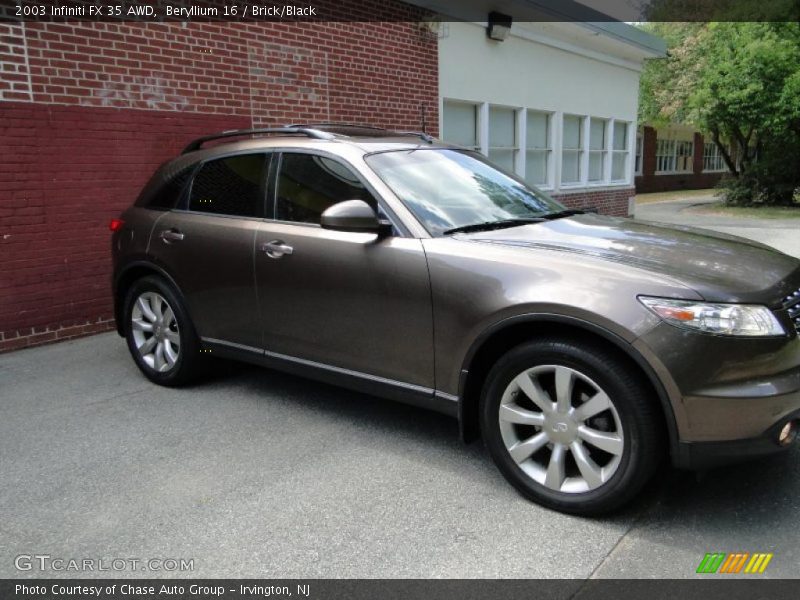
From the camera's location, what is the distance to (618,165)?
17.3m

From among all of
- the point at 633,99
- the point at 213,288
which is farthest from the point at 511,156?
the point at 213,288

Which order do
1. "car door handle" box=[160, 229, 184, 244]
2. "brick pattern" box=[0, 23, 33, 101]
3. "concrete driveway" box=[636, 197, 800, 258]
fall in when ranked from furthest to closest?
"concrete driveway" box=[636, 197, 800, 258]
"brick pattern" box=[0, 23, 33, 101]
"car door handle" box=[160, 229, 184, 244]

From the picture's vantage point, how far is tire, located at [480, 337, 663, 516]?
2891 millimetres

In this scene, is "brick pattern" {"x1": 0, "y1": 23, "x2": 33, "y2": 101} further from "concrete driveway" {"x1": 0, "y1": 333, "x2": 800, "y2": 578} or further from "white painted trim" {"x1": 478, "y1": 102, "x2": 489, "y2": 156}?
"white painted trim" {"x1": 478, "y1": 102, "x2": 489, "y2": 156}

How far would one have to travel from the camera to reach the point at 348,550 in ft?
9.53

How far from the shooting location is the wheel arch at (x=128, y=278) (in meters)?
4.86

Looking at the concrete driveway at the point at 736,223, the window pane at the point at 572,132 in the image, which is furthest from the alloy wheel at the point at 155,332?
the window pane at the point at 572,132

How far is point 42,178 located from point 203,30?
242 centimetres

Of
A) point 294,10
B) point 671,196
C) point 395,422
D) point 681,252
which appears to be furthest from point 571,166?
point 671,196

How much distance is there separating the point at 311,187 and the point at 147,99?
12.0 feet

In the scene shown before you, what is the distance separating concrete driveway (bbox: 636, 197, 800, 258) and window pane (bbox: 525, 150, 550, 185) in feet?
7.99

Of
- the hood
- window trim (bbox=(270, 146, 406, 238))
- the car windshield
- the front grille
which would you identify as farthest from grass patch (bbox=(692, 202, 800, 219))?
window trim (bbox=(270, 146, 406, 238))

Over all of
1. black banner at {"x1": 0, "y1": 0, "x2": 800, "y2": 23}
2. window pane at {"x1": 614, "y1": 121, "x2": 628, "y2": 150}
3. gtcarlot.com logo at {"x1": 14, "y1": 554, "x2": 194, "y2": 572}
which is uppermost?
black banner at {"x1": 0, "y1": 0, "x2": 800, "y2": 23}

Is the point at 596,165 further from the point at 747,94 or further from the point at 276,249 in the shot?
the point at 276,249
